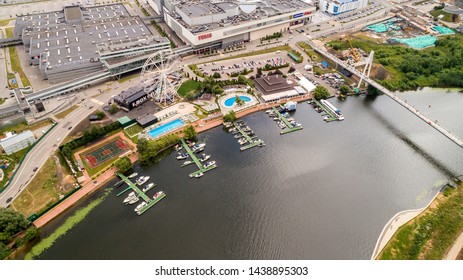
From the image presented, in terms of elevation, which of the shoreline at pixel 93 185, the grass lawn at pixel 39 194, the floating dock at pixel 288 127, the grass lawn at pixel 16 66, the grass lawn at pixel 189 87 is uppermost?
the grass lawn at pixel 16 66

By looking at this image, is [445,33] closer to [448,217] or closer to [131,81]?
[448,217]

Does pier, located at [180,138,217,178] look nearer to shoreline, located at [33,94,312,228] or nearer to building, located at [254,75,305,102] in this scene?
shoreline, located at [33,94,312,228]

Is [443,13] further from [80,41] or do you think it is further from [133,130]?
[80,41]

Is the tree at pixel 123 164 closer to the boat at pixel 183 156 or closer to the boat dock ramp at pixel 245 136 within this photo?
the boat at pixel 183 156

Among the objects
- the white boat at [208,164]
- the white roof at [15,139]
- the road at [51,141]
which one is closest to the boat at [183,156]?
the white boat at [208,164]

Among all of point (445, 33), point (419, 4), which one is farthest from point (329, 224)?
point (419, 4)

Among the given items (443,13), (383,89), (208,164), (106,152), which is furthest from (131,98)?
(443,13)
